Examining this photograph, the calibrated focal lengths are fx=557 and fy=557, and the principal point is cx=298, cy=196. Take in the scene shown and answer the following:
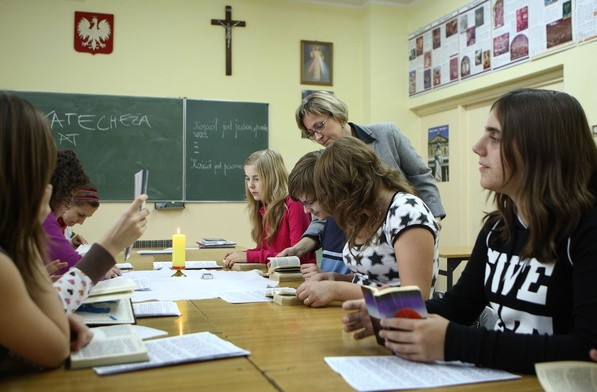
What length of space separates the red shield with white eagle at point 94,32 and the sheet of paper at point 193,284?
2.72m

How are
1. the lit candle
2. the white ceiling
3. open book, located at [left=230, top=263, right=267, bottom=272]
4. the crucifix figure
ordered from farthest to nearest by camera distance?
the white ceiling, the crucifix figure, open book, located at [left=230, top=263, right=267, bottom=272], the lit candle

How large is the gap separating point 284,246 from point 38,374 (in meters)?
1.94

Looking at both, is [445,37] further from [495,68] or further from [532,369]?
[532,369]

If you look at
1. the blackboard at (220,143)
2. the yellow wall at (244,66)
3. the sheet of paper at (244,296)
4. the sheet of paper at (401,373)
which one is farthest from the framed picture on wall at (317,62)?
the sheet of paper at (401,373)

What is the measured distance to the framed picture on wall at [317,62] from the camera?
503 cm

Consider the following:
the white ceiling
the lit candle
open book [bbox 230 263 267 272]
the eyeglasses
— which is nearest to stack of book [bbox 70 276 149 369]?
the lit candle

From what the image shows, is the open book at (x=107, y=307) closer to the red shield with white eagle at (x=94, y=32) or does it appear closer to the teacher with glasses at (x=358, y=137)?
the teacher with glasses at (x=358, y=137)

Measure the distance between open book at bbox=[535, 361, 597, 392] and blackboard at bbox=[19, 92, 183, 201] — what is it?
406 centimetres

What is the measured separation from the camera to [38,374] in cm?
97

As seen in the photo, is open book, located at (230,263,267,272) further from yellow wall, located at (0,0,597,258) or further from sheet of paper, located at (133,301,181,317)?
yellow wall, located at (0,0,597,258)

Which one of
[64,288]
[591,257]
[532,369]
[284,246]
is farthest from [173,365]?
[284,246]

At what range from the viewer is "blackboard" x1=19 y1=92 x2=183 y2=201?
4.45m

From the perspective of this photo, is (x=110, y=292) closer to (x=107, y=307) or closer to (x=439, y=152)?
(x=107, y=307)

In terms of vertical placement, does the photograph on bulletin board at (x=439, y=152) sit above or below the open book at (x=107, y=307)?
above
